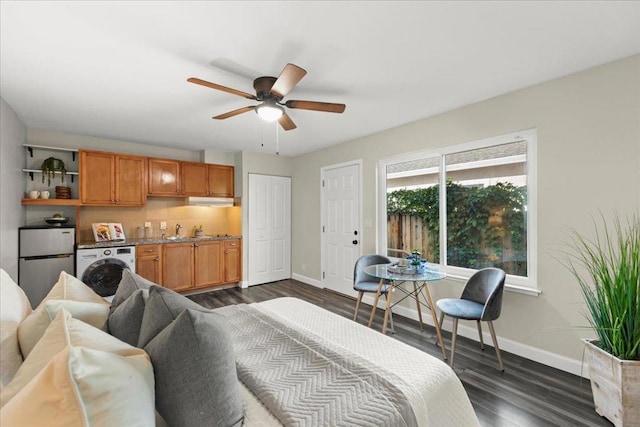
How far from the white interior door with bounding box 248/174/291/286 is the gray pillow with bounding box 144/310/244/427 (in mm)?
4305

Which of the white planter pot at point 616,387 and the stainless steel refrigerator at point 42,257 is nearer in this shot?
the white planter pot at point 616,387

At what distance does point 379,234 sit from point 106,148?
14.3 feet

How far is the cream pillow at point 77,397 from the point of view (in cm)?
62

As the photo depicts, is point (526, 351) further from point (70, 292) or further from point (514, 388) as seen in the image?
point (70, 292)

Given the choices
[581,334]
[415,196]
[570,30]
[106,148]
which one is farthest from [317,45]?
[106,148]

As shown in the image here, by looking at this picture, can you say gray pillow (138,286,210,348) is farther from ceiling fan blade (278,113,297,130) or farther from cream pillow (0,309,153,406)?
ceiling fan blade (278,113,297,130)

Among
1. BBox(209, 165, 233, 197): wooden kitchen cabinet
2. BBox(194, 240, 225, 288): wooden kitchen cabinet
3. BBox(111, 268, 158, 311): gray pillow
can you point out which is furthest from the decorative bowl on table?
BBox(111, 268, 158, 311): gray pillow

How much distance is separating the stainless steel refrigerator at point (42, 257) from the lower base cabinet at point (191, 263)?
0.79m

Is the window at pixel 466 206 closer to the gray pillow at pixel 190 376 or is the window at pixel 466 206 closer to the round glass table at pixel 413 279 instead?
the round glass table at pixel 413 279

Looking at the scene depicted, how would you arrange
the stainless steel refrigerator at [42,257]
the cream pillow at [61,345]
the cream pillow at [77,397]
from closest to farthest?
the cream pillow at [77,397] < the cream pillow at [61,345] < the stainless steel refrigerator at [42,257]

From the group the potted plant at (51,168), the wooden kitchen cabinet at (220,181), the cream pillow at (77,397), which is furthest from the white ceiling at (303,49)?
the wooden kitchen cabinet at (220,181)

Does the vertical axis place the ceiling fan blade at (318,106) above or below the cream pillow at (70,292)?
above

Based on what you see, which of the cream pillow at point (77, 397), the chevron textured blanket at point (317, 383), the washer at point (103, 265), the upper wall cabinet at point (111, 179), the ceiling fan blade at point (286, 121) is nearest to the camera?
the cream pillow at point (77, 397)

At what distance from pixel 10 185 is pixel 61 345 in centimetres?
349
